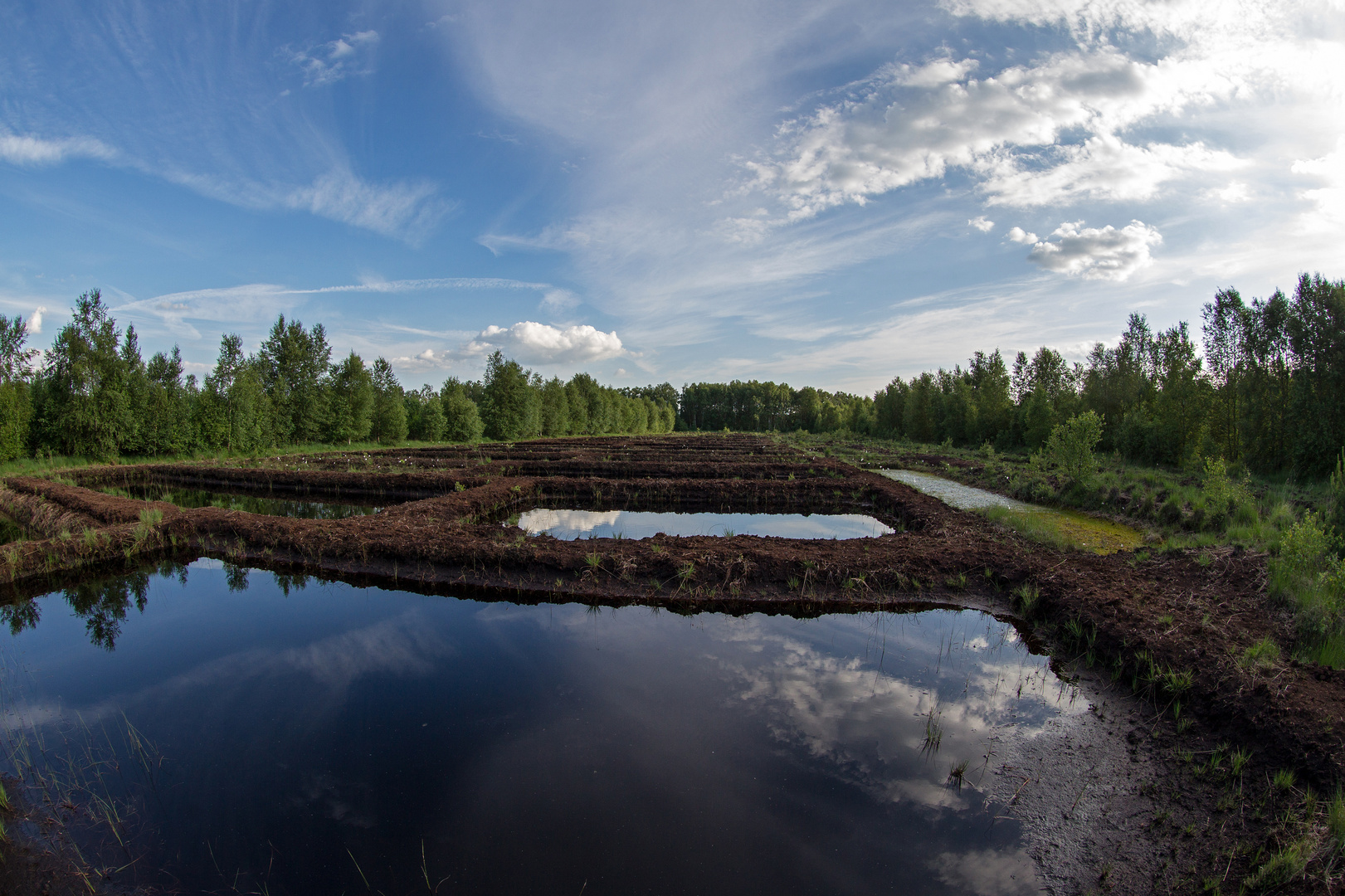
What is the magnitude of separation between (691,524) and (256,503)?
14.7 metres

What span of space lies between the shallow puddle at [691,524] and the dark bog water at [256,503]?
17.5 ft

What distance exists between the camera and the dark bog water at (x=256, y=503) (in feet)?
52.3

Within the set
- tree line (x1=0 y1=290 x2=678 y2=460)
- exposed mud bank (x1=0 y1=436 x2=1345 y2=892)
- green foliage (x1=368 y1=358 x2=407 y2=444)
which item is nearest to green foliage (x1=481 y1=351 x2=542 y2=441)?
tree line (x1=0 y1=290 x2=678 y2=460)

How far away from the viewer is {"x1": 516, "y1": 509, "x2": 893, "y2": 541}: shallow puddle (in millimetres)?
13680

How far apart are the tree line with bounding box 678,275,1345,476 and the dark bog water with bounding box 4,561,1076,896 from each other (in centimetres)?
2043

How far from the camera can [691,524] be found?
49.3ft

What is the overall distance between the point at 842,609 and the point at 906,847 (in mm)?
4919

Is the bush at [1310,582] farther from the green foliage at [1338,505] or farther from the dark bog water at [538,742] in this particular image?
the dark bog water at [538,742]

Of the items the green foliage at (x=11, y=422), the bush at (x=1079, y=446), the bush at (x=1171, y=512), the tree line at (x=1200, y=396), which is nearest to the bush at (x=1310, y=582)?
the bush at (x=1171, y=512)

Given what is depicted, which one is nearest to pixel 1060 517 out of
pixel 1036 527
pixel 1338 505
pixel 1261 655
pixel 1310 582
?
pixel 1036 527

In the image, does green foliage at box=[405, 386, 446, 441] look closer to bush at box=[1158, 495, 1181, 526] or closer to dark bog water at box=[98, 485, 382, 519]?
dark bog water at box=[98, 485, 382, 519]

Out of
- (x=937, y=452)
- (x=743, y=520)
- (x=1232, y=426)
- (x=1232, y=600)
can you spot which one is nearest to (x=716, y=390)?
(x=937, y=452)

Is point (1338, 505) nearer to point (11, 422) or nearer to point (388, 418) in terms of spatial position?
point (11, 422)

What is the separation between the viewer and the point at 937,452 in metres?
37.5
